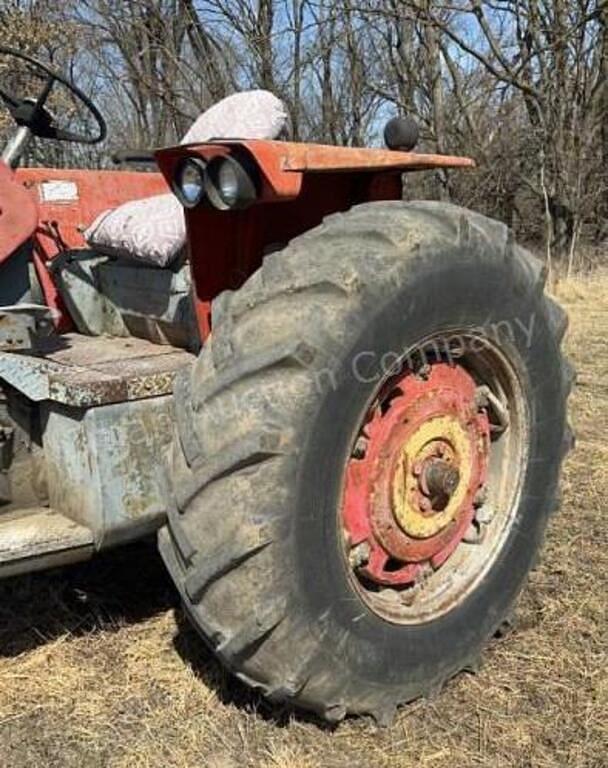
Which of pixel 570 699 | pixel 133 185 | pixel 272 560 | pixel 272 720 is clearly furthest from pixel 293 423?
pixel 133 185

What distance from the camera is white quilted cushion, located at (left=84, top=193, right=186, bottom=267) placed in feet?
8.26

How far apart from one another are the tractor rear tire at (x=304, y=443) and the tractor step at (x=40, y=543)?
8.3 inches

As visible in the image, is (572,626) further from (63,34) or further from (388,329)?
(63,34)

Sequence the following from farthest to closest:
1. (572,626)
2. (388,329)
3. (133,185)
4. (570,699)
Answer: (133,185) → (572,626) → (570,699) → (388,329)

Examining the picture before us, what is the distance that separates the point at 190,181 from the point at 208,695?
1.24m

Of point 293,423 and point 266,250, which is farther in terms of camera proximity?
point 266,250

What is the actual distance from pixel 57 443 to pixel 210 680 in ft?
2.42

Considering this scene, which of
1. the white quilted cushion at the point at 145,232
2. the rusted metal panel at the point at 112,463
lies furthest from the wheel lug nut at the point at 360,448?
the white quilted cushion at the point at 145,232

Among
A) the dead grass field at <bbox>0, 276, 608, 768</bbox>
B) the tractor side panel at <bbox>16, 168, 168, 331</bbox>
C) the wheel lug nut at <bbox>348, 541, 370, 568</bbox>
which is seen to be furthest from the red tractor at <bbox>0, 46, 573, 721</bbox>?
the tractor side panel at <bbox>16, 168, 168, 331</bbox>

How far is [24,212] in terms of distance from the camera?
2406 mm

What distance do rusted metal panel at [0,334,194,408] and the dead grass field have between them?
0.74 metres

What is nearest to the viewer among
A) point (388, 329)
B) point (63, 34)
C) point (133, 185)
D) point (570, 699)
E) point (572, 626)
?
point (388, 329)

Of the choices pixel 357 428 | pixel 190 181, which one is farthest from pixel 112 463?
pixel 190 181

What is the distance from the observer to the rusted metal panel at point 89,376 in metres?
2.00
